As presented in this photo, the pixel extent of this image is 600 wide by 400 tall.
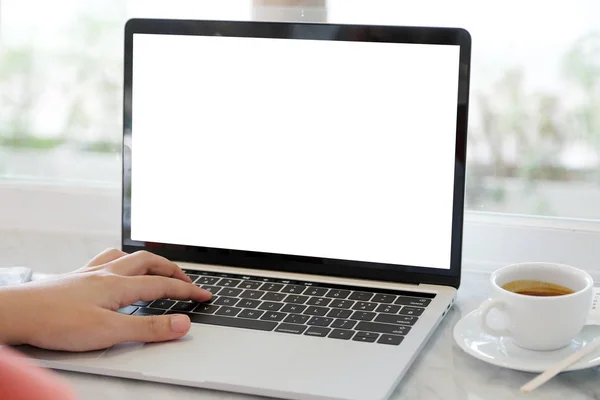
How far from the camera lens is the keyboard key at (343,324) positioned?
2.75 ft

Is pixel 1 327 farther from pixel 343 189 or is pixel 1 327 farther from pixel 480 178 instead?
pixel 480 178

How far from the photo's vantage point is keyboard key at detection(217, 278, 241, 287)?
964 mm

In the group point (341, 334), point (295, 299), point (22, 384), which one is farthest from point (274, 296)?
point (22, 384)

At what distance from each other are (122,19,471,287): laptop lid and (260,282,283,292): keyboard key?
0.04 metres

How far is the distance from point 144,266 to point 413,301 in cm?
30

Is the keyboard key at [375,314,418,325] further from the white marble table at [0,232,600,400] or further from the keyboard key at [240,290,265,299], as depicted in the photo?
the keyboard key at [240,290,265,299]

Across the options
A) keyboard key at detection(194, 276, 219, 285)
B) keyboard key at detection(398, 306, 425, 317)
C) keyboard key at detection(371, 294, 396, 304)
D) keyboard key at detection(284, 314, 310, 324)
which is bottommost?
keyboard key at detection(284, 314, 310, 324)

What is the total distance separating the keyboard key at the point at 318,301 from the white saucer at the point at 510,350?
0.49 ft

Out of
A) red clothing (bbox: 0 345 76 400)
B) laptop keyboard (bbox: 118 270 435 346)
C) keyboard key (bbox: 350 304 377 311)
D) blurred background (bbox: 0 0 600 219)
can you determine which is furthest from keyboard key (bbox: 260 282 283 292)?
red clothing (bbox: 0 345 76 400)

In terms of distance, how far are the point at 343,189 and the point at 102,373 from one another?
0.36 meters

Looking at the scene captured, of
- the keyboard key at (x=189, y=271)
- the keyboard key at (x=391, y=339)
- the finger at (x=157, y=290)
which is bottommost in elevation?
the keyboard key at (x=391, y=339)

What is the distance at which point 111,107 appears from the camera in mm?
1317

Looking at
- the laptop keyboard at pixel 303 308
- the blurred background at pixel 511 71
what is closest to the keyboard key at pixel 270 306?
the laptop keyboard at pixel 303 308

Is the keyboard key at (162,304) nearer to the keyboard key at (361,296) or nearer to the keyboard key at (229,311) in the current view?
the keyboard key at (229,311)
